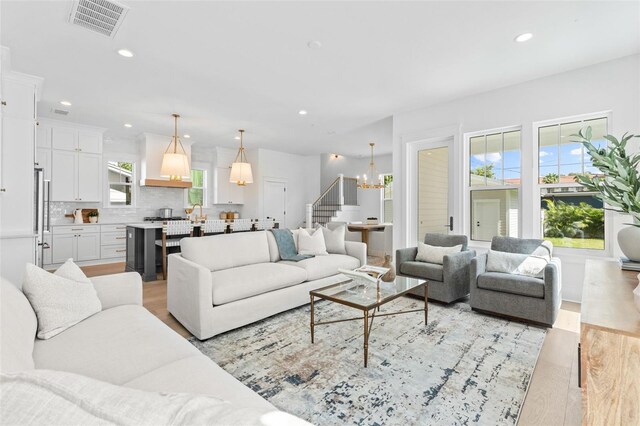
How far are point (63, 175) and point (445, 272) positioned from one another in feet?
23.1

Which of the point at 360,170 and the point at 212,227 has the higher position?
the point at 360,170

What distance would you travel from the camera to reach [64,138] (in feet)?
19.5

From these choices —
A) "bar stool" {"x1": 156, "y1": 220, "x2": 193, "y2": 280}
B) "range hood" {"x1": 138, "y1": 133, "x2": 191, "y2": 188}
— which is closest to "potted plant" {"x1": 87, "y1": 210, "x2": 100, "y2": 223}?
"range hood" {"x1": 138, "y1": 133, "x2": 191, "y2": 188}

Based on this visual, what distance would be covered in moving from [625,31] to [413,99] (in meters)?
2.27

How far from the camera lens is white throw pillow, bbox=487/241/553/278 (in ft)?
10.3

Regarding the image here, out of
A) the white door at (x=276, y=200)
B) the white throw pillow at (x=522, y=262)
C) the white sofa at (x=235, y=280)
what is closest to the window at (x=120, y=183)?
the white door at (x=276, y=200)

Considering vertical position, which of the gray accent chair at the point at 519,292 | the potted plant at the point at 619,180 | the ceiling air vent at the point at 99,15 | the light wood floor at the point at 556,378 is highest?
the ceiling air vent at the point at 99,15

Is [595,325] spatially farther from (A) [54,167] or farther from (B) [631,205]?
(A) [54,167]

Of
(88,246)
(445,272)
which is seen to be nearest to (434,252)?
(445,272)

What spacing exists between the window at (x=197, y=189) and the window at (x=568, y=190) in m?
7.33

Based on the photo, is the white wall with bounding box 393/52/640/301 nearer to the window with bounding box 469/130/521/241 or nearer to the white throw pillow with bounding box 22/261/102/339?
the window with bounding box 469/130/521/241

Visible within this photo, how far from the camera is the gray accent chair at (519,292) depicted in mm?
2854

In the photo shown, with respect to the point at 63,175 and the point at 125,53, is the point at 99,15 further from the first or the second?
the point at 63,175

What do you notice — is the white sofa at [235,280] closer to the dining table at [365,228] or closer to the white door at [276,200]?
the dining table at [365,228]
